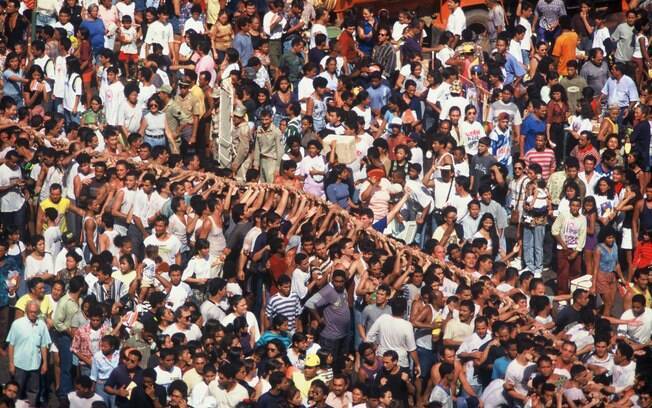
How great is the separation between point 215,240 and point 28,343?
310 centimetres

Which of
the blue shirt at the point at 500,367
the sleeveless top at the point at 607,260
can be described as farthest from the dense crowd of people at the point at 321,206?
the blue shirt at the point at 500,367

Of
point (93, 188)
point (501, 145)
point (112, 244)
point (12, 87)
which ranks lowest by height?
point (112, 244)

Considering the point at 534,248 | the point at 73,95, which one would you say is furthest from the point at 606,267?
the point at 73,95

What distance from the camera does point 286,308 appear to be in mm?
24203

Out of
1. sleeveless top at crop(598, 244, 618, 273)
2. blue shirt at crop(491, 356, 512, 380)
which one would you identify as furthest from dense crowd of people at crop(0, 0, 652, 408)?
blue shirt at crop(491, 356, 512, 380)

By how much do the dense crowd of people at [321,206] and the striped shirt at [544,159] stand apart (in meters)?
0.05

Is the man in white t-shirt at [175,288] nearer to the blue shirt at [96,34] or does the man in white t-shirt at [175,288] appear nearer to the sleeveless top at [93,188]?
the sleeveless top at [93,188]

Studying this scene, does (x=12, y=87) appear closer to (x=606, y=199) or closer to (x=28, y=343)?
(x=28, y=343)

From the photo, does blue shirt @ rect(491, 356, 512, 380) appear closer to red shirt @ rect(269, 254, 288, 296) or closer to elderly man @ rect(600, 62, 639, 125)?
red shirt @ rect(269, 254, 288, 296)

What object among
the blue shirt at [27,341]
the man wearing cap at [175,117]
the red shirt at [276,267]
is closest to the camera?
the blue shirt at [27,341]

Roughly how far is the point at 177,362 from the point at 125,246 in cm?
296

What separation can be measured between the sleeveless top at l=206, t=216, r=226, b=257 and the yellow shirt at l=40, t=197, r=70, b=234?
211 centimetres

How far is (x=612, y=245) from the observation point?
26.3m

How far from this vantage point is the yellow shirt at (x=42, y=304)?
77.6 ft
